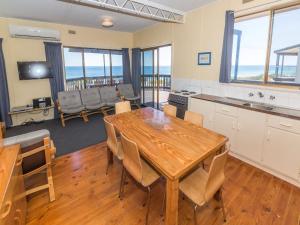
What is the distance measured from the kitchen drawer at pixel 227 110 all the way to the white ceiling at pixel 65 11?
2.12 m

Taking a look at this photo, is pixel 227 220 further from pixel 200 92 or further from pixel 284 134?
pixel 200 92

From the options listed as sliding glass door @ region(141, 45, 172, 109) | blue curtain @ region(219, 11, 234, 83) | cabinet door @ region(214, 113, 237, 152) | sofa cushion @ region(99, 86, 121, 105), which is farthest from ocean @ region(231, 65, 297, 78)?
sofa cushion @ region(99, 86, 121, 105)

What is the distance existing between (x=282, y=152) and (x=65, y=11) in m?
4.87

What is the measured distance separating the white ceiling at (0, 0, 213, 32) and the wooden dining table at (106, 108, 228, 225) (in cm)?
248

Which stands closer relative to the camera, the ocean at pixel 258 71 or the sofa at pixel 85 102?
the ocean at pixel 258 71

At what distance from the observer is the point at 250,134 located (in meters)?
2.74

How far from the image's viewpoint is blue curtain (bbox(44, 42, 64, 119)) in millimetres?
4920

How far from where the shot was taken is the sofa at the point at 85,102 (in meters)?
4.90

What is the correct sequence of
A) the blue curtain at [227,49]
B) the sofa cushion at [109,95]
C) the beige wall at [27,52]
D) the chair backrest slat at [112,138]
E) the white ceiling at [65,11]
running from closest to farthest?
1. the chair backrest slat at [112,138]
2. the blue curtain at [227,49]
3. the white ceiling at [65,11]
4. the beige wall at [27,52]
5. the sofa cushion at [109,95]

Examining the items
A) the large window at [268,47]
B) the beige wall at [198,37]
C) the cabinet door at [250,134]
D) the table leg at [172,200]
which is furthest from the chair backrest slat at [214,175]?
the beige wall at [198,37]

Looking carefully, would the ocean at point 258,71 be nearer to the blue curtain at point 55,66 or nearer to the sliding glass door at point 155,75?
the sliding glass door at point 155,75

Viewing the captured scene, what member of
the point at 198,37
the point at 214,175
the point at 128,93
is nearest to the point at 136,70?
the point at 128,93

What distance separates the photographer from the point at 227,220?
1.83 meters

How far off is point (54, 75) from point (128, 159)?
4.29 meters
